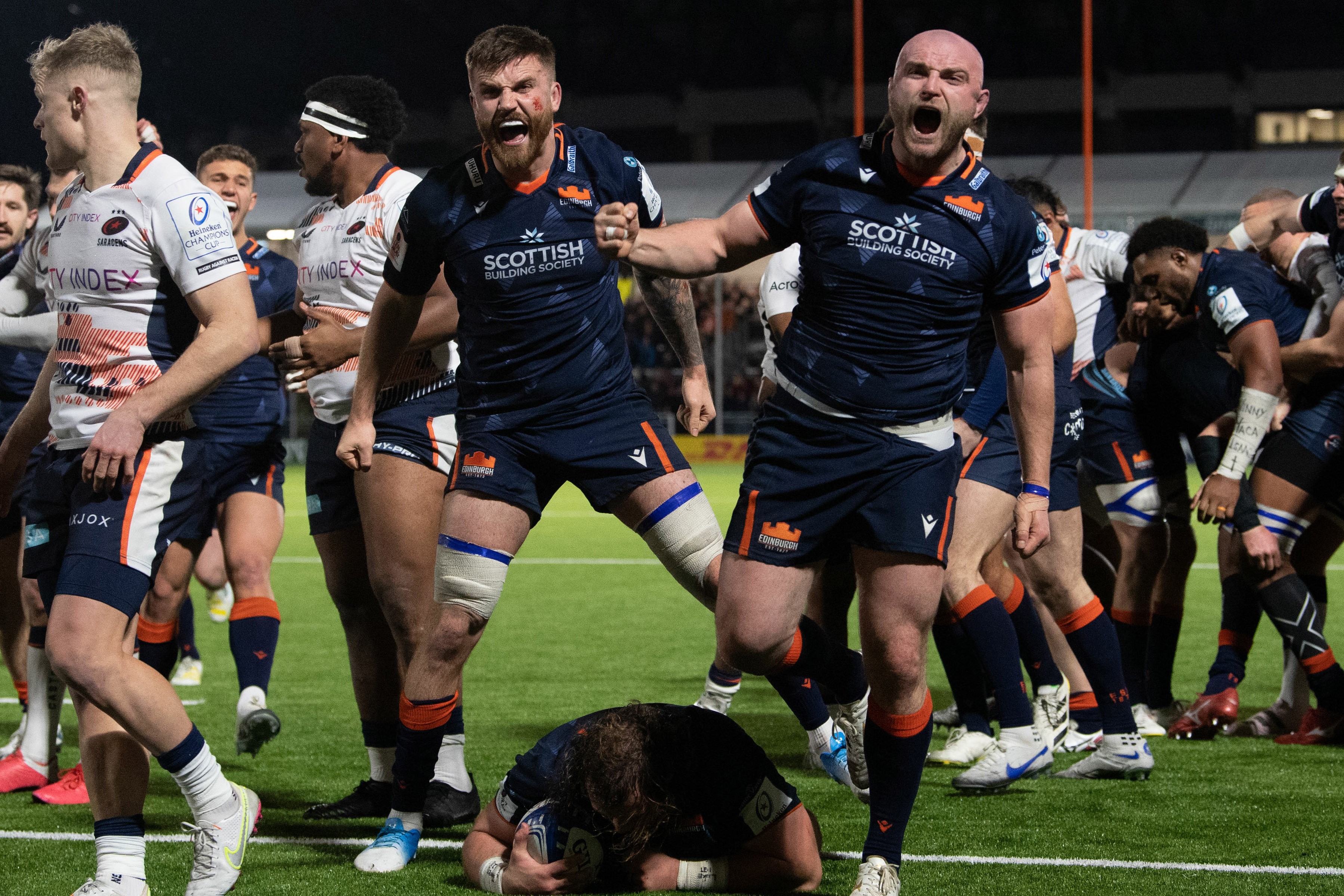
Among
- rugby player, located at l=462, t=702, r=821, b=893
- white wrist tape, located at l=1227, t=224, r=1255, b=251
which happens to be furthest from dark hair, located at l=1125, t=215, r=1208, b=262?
rugby player, located at l=462, t=702, r=821, b=893

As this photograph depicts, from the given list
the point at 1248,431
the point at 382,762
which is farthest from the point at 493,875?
the point at 1248,431

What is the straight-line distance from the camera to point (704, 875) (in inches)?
144

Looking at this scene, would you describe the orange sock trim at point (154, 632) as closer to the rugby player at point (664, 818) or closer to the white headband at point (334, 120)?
the white headband at point (334, 120)

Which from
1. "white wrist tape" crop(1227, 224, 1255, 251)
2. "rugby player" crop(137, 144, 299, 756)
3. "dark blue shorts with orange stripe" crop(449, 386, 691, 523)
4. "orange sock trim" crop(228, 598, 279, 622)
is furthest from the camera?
"white wrist tape" crop(1227, 224, 1255, 251)

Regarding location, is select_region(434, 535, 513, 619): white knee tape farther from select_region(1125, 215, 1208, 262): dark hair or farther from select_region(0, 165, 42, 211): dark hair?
select_region(0, 165, 42, 211): dark hair

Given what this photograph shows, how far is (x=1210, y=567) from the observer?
1148cm

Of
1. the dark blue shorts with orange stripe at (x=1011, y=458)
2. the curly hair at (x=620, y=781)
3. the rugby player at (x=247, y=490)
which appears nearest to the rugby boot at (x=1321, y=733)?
the dark blue shorts with orange stripe at (x=1011, y=458)

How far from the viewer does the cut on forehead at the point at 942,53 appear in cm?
343

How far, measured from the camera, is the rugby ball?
141 inches

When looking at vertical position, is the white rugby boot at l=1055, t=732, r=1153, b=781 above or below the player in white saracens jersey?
below

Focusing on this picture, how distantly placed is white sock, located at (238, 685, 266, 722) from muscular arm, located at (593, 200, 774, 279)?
2.64m

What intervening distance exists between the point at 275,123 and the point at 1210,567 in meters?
28.0

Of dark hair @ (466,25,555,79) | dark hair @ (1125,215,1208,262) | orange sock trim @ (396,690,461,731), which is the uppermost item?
dark hair @ (466,25,555,79)

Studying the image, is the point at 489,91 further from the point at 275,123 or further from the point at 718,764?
the point at 275,123
